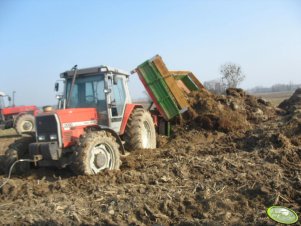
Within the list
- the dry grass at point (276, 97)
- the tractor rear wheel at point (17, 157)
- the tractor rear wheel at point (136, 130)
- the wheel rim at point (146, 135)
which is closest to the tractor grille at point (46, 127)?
the tractor rear wheel at point (17, 157)

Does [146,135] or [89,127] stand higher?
[89,127]

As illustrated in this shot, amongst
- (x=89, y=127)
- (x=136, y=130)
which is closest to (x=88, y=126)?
(x=89, y=127)

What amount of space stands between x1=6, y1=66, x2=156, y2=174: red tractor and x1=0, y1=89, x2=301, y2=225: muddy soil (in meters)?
0.40

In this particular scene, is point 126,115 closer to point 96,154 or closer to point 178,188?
point 96,154

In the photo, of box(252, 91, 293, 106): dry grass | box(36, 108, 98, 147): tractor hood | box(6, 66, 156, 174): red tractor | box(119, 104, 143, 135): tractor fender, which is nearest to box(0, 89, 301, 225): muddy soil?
box(6, 66, 156, 174): red tractor

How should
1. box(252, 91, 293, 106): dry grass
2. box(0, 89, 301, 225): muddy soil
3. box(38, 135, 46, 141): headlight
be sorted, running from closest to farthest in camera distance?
box(0, 89, 301, 225): muddy soil → box(38, 135, 46, 141): headlight → box(252, 91, 293, 106): dry grass

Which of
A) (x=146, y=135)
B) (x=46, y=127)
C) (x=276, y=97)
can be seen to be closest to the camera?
(x=46, y=127)

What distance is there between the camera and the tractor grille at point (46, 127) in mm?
7297

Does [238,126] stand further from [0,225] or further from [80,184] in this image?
[0,225]

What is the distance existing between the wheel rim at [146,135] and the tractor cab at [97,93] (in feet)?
3.93

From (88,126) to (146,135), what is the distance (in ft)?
8.34

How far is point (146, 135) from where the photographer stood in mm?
10000

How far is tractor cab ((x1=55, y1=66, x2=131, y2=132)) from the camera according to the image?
26.8 feet

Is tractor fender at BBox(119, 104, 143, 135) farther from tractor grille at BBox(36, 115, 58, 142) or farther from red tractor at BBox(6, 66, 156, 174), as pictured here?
tractor grille at BBox(36, 115, 58, 142)
